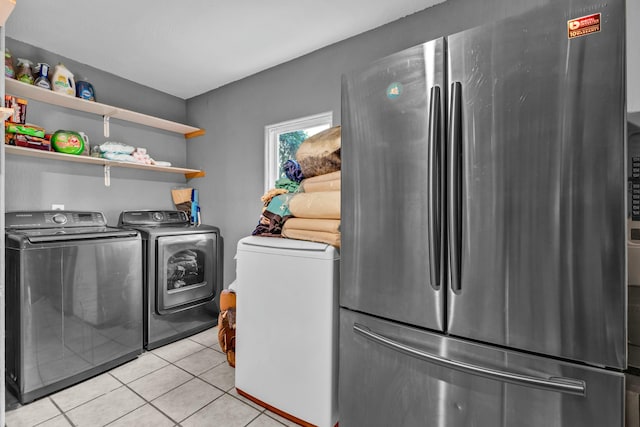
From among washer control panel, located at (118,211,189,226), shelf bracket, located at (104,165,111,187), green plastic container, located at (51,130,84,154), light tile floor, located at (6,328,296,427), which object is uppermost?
green plastic container, located at (51,130,84,154)

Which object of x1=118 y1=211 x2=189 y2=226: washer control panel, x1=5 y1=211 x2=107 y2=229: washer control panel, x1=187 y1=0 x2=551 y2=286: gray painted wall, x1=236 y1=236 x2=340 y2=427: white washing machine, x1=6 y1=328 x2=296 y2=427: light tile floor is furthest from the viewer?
x1=118 y1=211 x2=189 y2=226: washer control panel

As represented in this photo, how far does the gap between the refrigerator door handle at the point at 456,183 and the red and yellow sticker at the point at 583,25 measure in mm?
320

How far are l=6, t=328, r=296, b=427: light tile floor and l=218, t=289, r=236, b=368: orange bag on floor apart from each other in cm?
11

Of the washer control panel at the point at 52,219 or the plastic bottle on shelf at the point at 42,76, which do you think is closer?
the washer control panel at the point at 52,219

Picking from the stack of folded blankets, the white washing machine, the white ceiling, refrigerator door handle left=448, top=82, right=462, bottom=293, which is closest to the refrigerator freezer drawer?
the white washing machine

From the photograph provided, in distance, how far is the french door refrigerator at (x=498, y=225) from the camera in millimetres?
866

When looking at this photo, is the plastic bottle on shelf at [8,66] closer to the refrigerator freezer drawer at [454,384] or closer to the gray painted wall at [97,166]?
the gray painted wall at [97,166]

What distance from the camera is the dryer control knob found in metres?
2.43

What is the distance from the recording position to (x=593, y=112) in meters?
0.87

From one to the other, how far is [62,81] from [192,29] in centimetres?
126

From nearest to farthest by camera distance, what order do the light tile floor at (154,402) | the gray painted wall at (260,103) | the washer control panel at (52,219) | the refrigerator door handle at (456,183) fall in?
the refrigerator door handle at (456,183) < the light tile floor at (154,402) < the gray painted wall at (260,103) < the washer control panel at (52,219)

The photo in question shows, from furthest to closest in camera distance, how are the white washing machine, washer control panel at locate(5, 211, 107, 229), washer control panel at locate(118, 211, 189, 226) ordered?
washer control panel at locate(118, 211, 189, 226) → washer control panel at locate(5, 211, 107, 229) → the white washing machine

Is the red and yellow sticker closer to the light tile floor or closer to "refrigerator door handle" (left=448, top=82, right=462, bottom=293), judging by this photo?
"refrigerator door handle" (left=448, top=82, right=462, bottom=293)

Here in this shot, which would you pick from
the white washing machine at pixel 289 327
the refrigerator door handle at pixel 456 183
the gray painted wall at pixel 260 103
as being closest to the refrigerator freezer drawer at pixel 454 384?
the white washing machine at pixel 289 327
